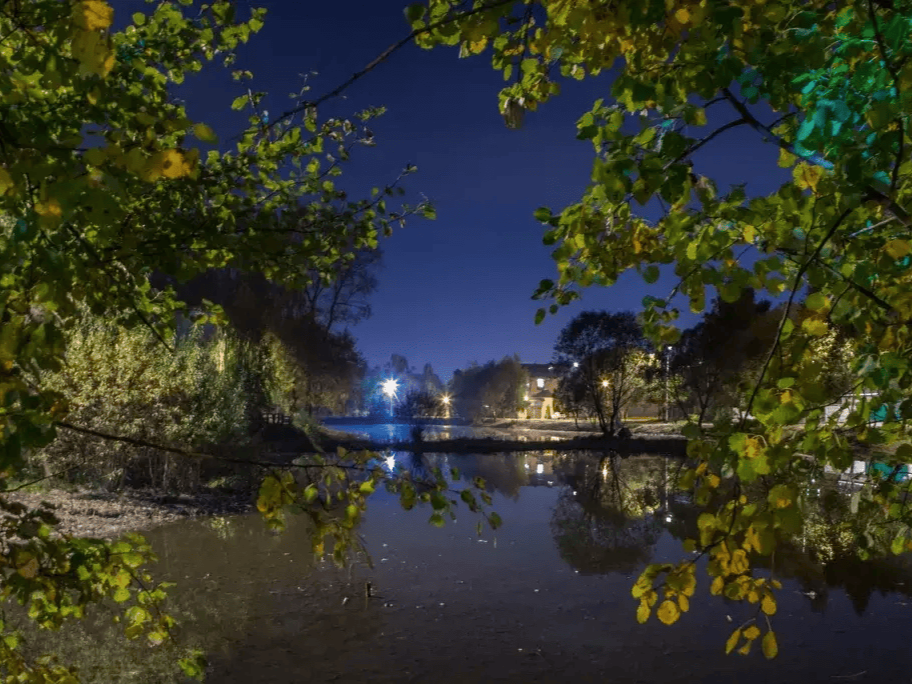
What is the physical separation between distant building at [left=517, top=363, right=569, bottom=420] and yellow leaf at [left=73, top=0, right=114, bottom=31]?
3529 inches

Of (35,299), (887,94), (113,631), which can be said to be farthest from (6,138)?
(113,631)

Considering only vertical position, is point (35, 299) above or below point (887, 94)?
below

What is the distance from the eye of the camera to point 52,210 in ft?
5.34

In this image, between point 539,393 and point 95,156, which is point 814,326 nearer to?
point 95,156

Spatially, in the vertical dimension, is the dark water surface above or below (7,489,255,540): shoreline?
below

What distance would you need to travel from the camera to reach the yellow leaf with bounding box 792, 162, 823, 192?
7.80ft

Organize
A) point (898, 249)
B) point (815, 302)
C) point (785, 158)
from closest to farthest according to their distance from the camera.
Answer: point (898, 249)
point (815, 302)
point (785, 158)

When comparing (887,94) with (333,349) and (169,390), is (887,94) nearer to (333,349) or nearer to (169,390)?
(169,390)

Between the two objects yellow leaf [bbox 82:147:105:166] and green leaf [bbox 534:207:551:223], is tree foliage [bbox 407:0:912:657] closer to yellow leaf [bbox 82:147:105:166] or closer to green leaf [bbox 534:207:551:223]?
green leaf [bbox 534:207:551:223]

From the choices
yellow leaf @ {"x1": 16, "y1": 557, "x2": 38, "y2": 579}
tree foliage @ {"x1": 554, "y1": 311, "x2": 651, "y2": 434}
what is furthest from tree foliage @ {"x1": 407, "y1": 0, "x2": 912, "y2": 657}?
tree foliage @ {"x1": 554, "y1": 311, "x2": 651, "y2": 434}

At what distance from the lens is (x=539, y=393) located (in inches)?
5005

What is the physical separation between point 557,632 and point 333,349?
35.8 m

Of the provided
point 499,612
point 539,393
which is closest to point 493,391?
point 539,393

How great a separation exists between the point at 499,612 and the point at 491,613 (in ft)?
0.47
